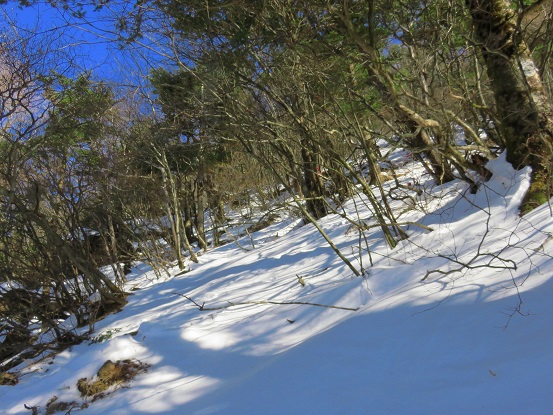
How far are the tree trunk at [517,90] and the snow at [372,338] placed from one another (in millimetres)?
299

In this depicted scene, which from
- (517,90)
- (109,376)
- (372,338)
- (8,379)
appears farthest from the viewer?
(517,90)

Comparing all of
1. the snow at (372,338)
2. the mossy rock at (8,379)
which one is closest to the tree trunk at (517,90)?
the snow at (372,338)

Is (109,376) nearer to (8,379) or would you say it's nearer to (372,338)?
(8,379)

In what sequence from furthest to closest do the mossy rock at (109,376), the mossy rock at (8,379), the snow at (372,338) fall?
1. the mossy rock at (8,379)
2. the mossy rock at (109,376)
3. the snow at (372,338)

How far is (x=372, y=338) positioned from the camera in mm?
3076

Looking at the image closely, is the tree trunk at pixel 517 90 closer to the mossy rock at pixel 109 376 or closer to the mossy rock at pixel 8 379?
the mossy rock at pixel 109 376

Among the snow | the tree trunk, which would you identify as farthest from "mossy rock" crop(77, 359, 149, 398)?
the tree trunk

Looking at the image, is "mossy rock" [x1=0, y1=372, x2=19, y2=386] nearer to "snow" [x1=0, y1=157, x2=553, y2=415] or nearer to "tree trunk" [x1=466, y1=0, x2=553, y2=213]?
"snow" [x1=0, y1=157, x2=553, y2=415]

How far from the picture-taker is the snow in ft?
7.38

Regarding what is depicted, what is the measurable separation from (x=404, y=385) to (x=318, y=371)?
69 centimetres

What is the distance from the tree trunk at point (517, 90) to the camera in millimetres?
4547

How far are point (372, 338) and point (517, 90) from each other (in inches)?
137

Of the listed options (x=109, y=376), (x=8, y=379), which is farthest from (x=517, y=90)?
(x=8, y=379)

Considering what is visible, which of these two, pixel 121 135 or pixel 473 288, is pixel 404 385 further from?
pixel 121 135
